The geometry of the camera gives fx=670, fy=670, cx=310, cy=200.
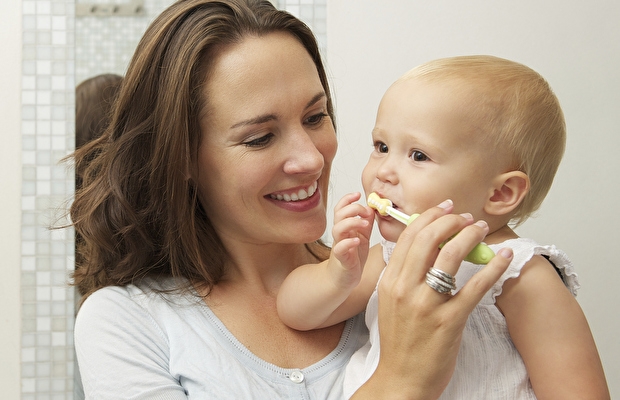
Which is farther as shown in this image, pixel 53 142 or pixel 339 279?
pixel 53 142

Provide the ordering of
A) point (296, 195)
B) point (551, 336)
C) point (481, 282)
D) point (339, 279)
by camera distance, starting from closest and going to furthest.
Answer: point (481, 282) < point (551, 336) < point (339, 279) < point (296, 195)

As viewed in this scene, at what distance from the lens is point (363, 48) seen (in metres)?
2.36

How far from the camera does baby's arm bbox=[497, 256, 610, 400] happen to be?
41.0 inches

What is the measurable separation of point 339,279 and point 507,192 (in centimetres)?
32

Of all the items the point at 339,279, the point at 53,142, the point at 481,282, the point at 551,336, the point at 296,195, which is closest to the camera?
the point at 481,282

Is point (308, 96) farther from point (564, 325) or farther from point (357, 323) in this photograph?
point (564, 325)

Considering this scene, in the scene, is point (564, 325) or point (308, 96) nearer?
point (564, 325)

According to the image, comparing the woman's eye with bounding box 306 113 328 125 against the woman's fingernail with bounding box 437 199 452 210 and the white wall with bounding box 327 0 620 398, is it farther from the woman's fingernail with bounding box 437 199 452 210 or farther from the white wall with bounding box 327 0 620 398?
the white wall with bounding box 327 0 620 398

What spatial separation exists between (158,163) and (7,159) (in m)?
1.33

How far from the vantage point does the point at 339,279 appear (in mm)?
1153

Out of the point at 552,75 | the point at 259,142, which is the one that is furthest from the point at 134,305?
the point at 552,75

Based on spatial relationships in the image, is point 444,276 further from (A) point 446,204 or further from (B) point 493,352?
(B) point 493,352

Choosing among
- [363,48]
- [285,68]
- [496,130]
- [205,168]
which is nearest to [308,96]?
[285,68]

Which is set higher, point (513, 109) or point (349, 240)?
point (513, 109)
